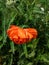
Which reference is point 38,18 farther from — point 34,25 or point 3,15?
point 3,15

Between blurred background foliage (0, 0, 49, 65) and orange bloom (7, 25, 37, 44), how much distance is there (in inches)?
1.1

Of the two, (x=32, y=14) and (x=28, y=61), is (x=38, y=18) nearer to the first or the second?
(x=32, y=14)

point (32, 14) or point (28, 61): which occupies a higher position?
point (32, 14)

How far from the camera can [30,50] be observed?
93 cm

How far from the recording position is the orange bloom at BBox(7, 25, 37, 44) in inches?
34.6

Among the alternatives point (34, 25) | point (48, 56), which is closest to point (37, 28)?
point (34, 25)

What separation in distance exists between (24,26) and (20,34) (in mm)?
56

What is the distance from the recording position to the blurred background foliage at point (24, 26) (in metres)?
0.92

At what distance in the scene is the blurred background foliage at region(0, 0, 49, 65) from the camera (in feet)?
3.02

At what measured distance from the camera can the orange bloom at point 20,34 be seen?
878mm

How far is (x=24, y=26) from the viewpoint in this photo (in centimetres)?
93

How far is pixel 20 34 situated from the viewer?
0.88 metres

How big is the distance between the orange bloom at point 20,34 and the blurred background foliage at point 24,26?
0.03 meters

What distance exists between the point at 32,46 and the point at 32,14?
0.12m
